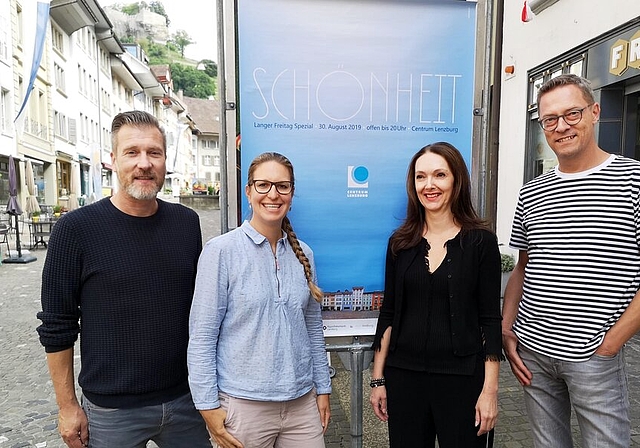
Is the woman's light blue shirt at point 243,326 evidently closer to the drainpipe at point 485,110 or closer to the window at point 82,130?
the drainpipe at point 485,110

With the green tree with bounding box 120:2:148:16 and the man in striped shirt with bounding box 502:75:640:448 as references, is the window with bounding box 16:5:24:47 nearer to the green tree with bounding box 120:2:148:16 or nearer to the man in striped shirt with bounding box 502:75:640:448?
the man in striped shirt with bounding box 502:75:640:448

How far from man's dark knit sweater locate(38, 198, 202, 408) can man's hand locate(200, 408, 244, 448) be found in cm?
32

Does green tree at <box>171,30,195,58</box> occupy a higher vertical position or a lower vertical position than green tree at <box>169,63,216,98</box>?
higher

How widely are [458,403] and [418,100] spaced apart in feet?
4.92

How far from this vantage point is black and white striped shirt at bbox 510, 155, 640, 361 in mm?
2070

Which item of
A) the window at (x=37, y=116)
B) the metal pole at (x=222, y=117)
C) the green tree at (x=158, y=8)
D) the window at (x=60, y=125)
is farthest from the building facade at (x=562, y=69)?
the green tree at (x=158, y=8)

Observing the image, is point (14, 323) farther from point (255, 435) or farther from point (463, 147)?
point (463, 147)

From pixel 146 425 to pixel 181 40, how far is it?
154 meters

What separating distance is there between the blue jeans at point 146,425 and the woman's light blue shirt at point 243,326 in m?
0.34

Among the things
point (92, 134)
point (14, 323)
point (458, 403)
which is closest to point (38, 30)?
point (14, 323)

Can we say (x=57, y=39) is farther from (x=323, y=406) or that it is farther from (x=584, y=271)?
(x=584, y=271)

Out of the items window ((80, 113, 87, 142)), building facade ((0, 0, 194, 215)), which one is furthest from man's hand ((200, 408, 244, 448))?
window ((80, 113, 87, 142))

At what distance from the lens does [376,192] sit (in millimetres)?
2564

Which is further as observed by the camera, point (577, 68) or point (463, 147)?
point (577, 68)
